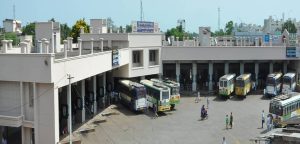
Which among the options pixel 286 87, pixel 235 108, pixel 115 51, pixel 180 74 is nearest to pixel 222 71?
pixel 180 74

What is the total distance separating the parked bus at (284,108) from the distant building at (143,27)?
1888cm

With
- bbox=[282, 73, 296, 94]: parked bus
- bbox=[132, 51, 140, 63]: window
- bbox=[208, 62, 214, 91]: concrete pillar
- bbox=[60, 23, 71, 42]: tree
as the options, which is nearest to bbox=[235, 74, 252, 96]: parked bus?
bbox=[282, 73, 296, 94]: parked bus

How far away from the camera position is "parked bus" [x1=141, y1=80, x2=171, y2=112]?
37.9 metres

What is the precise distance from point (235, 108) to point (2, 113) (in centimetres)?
2379

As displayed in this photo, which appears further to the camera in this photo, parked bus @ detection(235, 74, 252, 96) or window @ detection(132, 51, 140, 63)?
window @ detection(132, 51, 140, 63)

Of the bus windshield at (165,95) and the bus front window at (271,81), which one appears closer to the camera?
the bus windshield at (165,95)

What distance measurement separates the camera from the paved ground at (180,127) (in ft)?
99.9

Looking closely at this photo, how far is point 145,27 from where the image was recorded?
48.5m

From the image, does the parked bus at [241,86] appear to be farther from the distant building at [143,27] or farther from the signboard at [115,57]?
the signboard at [115,57]

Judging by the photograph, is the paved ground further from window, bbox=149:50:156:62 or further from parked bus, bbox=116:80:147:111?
window, bbox=149:50:156:62

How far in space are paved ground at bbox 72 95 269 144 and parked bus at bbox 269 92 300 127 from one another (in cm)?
172

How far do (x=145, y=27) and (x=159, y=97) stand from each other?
1313 centimetres

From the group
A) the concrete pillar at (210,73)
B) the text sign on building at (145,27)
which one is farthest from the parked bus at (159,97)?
the concrete pillar at (210,73)

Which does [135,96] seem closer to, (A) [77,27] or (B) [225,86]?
(B) [225,86]
